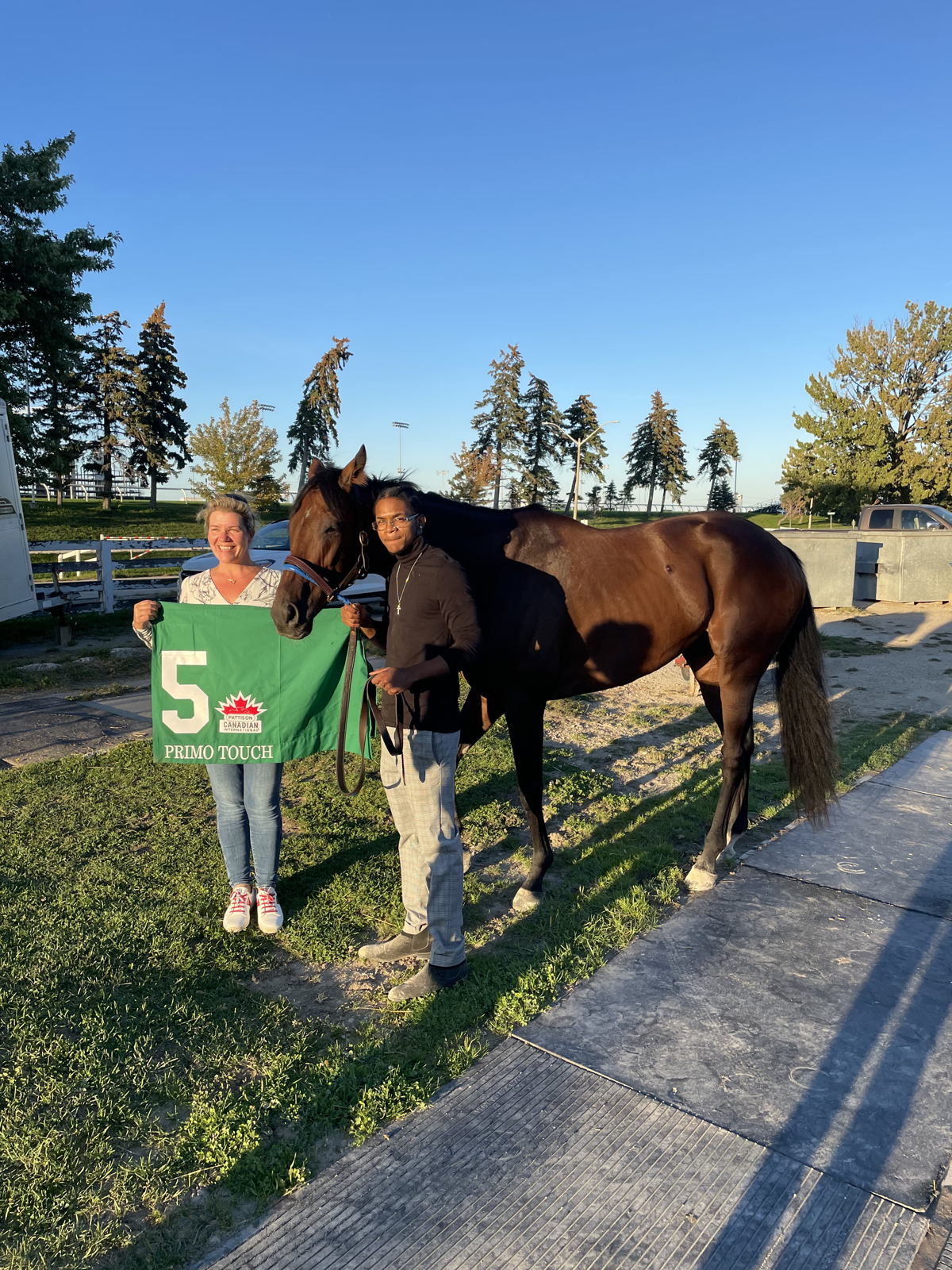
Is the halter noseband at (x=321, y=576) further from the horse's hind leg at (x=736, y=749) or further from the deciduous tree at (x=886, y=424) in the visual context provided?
the deciduous tree at (x=886, y=424)

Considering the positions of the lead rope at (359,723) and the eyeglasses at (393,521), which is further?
the lead rope at (359,723)

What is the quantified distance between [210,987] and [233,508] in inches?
79.9

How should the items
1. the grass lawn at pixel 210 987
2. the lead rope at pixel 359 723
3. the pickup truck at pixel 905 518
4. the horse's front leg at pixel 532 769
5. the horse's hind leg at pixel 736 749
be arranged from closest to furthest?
the grass lawn at pixel 210 987, the lead rope at pixel 359 723, the horse's front leg at pixel 532 769, the horse's hind leg at pixel 736 749, the pickup truck at pixel 905 518

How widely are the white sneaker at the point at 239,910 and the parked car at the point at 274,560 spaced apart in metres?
7.47

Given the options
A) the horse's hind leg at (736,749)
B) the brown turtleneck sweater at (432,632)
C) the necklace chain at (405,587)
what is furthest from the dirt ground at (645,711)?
the necklace chain at (405,587)

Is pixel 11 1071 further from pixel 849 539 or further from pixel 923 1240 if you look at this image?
pixel 849 539

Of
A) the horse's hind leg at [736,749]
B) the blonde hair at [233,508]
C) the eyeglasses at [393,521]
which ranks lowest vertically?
the horse's hind leg at [736,749]

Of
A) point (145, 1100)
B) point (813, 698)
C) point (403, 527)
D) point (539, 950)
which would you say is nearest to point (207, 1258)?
point (145, 1100)

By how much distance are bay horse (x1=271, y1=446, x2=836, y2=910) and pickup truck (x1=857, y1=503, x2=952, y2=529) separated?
53.0 feet

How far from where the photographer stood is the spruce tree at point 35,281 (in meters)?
13.2

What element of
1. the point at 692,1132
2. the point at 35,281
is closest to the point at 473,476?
the point at 35,281

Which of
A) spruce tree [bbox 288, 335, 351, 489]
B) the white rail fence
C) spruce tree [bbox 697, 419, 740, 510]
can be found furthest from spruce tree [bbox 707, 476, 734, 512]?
the white rail fence

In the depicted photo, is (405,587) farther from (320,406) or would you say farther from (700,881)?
(320,406)

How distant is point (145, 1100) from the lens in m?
2.46
